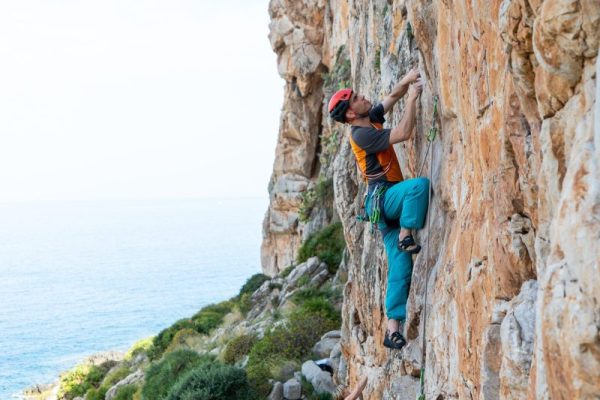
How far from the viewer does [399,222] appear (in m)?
6.75

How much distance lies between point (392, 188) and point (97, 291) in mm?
90510

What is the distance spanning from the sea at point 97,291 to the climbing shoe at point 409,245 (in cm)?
3981

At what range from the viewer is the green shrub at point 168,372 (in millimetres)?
17219

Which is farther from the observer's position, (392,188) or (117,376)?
(117,376)

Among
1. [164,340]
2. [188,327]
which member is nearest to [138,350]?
[164,340]

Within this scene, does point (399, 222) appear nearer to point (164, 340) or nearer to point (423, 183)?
point (423, 183)

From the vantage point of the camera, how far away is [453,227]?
17.5 feet

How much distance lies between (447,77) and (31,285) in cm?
10452

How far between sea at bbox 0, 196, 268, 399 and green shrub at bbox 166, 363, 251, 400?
30270mm

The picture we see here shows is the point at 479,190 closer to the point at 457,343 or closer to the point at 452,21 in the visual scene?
the point at 457,343

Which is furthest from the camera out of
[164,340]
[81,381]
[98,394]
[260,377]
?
[81,381]

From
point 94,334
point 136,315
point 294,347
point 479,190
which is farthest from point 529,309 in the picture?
point 136,315

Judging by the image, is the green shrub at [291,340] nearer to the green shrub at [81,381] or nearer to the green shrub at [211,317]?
the green shrub at [211,317]

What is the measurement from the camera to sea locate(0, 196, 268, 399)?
53312 millimetres
